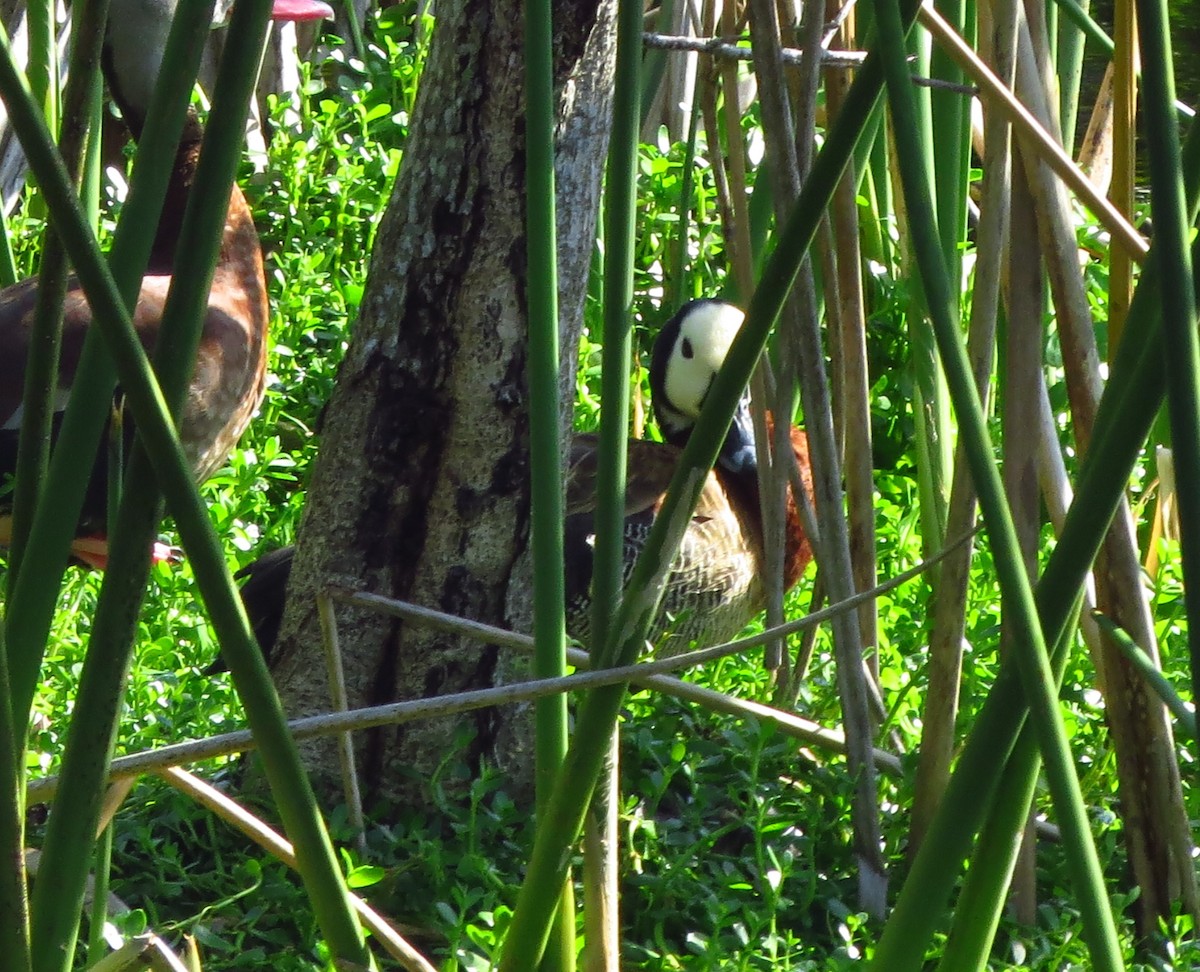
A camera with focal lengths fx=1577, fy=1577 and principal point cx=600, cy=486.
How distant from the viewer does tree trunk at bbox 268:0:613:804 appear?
59.7 inches

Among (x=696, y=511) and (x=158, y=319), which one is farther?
(x=158, y=319)

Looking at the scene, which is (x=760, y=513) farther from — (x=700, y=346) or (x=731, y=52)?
(x=731, y=52)

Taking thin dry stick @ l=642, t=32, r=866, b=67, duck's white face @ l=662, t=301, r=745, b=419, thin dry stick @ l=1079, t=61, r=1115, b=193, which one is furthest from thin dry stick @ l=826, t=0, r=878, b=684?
duck's white face @ l=662, t=301, r=745, b=419

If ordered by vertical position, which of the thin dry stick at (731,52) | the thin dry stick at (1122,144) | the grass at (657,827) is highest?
the thin dry stick at (731,52)

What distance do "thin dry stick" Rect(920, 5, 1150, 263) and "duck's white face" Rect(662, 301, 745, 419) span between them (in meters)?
1.63

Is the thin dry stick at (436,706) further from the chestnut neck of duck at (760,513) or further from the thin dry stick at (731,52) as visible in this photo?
the chestnut neck of duck at (760,513)

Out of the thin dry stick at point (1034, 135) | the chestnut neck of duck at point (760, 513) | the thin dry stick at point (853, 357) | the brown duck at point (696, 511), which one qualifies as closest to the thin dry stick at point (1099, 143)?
the thin dry stick at point (853, 357)

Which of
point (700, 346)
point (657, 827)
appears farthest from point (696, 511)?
point (657, 827)

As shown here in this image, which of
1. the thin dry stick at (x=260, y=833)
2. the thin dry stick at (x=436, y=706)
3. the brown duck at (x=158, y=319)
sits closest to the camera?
the thin dry stick at (x=436, y=706)

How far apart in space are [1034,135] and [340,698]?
0.85 meters

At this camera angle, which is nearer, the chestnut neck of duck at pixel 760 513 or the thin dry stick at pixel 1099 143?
the thin dry stick at pixel 1099 143

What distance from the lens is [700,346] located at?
2869 mm

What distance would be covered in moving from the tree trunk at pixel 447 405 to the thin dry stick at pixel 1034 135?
402 millimetres

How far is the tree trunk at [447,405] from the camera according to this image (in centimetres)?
152
